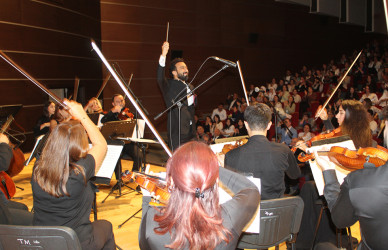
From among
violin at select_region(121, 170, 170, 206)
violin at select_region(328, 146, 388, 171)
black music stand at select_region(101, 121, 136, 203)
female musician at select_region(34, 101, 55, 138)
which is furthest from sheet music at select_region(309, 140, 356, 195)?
female musician at select_region(34, 101, 55, 138)

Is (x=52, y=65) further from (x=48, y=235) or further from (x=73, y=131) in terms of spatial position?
(x=48, y=235)

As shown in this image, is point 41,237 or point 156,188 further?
point 41,237

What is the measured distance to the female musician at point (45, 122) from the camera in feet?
17.3

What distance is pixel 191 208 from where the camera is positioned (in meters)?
1.23

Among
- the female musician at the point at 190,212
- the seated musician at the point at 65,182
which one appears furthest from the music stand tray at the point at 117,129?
the female musician at the point at 190,212

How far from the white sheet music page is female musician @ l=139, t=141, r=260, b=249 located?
6.10 feet

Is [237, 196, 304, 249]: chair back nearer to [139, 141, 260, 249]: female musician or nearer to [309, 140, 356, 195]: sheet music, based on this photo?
[309, 140, 356, 195]: sheet music

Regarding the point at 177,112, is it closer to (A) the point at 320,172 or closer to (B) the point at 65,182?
(A) the point at 320,172

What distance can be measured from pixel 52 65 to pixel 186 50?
14.7 ft

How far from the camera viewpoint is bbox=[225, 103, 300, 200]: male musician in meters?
2.35

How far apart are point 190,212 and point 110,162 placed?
81.7 inches

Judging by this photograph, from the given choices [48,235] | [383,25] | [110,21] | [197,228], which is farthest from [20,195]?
[383,25]

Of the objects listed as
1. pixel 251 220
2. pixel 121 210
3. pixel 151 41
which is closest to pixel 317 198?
pixel 251 220

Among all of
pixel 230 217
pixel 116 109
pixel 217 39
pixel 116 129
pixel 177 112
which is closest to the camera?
pixel 230 217
